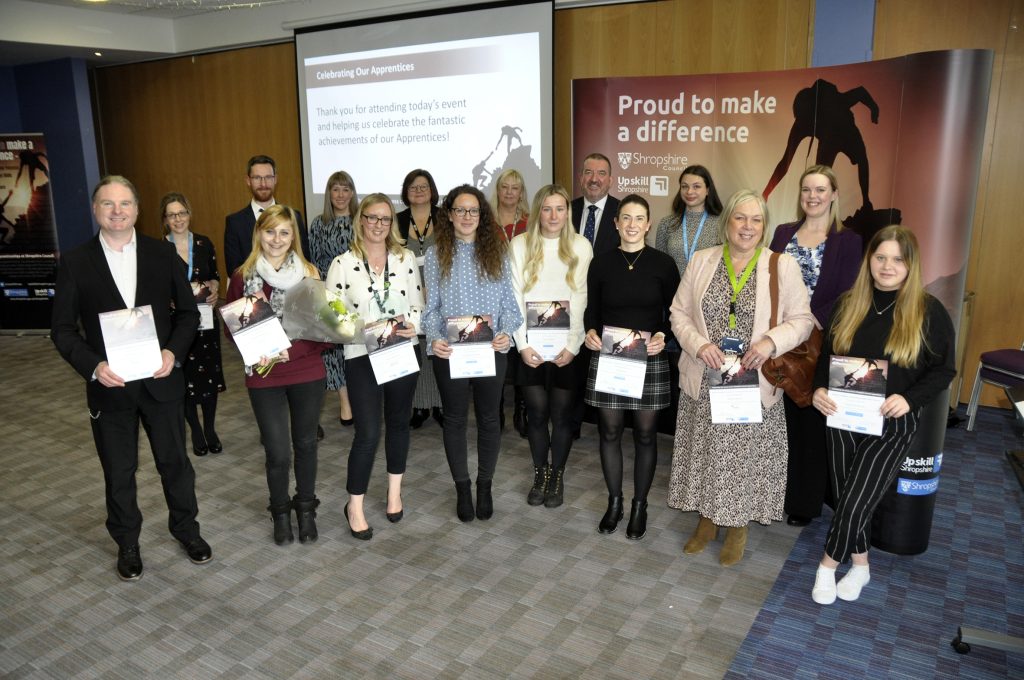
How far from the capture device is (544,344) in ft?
10.8

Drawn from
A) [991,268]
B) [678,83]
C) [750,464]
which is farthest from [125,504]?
[991,268]

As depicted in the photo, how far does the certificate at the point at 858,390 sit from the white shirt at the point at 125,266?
8.71 feet

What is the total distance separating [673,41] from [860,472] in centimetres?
410

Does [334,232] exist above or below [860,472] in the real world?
above

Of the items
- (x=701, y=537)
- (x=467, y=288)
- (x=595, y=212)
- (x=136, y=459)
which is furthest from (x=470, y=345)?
(x=595, y=212)

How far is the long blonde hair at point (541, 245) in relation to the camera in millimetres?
3314

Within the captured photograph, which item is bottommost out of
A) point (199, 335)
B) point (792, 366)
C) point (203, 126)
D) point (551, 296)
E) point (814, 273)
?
point (199, 335)

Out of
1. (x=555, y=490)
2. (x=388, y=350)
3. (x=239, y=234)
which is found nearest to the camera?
(x=388, y=350)

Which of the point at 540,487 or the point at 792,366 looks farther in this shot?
the point at 540,487

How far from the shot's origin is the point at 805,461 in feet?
11.1

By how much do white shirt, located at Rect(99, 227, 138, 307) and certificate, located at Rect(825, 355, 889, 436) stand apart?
2.65 metres

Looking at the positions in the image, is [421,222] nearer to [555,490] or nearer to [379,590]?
[555,490]

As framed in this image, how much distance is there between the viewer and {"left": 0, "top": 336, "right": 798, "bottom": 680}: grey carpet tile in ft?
8.41

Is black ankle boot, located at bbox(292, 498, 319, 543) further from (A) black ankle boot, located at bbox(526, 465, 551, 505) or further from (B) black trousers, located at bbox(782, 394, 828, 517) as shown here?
(B) black trousers, located at bbox(782, 394, 828, 517)
